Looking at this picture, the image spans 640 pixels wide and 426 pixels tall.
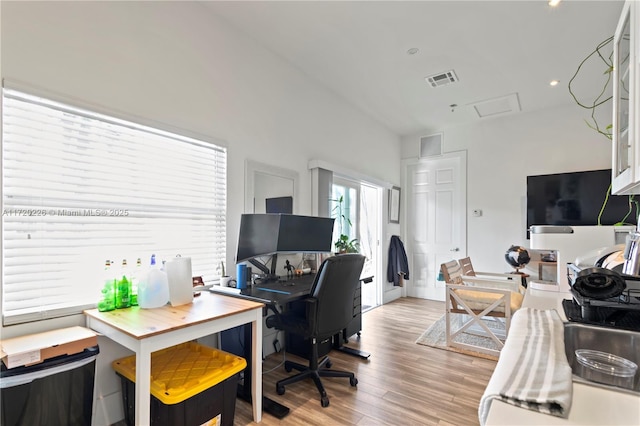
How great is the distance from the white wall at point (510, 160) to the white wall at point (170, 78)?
2798 millimetres

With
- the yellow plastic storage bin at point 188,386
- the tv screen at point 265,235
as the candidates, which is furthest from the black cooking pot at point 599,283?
the tv screen at point 265,235

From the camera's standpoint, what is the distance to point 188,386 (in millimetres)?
1646

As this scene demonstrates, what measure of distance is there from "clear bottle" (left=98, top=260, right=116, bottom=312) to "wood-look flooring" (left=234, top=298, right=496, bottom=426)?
112cm

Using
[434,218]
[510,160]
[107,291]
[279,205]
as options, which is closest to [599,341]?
[107,291]

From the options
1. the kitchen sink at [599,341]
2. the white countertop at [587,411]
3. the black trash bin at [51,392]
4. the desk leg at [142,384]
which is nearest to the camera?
the white countertop at [587,411]

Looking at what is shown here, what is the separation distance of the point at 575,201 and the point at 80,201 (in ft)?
17.7

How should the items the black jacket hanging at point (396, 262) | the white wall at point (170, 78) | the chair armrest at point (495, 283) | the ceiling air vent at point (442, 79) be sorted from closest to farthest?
the white wall at point (170, 78) → the ceiling air vent at point (442, 79) → the chair armrest at point (495, 283) → the black jacket hanging at point (396, 262)

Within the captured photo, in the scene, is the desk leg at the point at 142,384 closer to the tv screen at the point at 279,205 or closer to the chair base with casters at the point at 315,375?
the chair base with casters at the point at 315,375

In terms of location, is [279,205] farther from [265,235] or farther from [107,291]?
[107,291]

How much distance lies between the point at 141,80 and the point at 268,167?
1.26 metres

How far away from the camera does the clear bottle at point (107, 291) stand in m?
1.85

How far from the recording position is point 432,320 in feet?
13.6

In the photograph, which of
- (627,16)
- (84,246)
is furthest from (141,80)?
(627,16)

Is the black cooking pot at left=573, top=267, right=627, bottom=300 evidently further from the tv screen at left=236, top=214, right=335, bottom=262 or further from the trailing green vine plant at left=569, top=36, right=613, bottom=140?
Answer: the tv screen at left=236, top=214, right=335, bottom=262
